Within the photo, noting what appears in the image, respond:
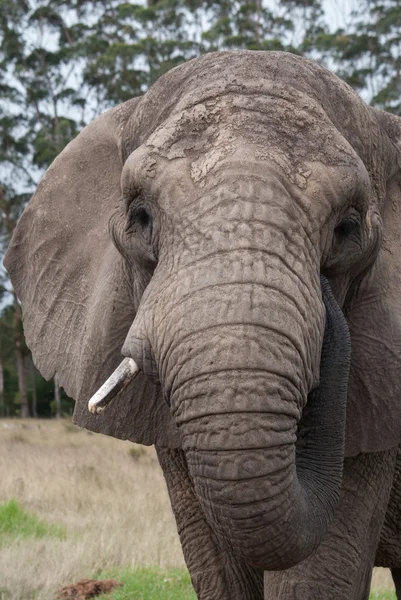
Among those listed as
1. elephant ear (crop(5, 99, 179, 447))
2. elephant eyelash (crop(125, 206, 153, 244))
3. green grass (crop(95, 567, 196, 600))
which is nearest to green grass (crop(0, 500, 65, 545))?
green grass (crop(95, 567, 196, 600))

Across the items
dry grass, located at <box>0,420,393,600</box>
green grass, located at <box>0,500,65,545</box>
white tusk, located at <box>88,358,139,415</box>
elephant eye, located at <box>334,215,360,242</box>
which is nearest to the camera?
white tusk, located at <box>88,358,139,415</box>

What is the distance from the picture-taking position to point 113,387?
2199 mm

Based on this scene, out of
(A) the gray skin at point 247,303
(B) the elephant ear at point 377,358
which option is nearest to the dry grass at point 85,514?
(A) the gray skin at point 247,303

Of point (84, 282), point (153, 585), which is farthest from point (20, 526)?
point (84, 282)

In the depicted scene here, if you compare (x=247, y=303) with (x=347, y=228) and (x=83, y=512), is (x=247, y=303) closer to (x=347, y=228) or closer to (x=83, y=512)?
(x=347, y=228)

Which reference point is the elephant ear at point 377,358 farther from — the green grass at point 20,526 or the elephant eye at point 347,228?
the green grass at point 20,526

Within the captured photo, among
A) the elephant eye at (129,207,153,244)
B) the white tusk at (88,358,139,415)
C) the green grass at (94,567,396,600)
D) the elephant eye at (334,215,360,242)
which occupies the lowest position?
the green grass at (94,567,396,600)

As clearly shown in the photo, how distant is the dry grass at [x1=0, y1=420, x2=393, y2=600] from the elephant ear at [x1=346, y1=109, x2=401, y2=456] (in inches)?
104

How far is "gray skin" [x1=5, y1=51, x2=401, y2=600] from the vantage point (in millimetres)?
1971

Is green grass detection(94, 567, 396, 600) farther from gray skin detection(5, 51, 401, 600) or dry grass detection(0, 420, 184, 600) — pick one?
gray skin detection(5, 51, 401, 600)

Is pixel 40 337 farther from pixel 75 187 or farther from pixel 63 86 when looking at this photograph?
pixel 63 86

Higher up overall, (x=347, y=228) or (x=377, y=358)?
(x=347, y=228)

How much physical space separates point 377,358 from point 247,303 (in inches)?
33.7

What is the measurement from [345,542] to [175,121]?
4.25 ft
